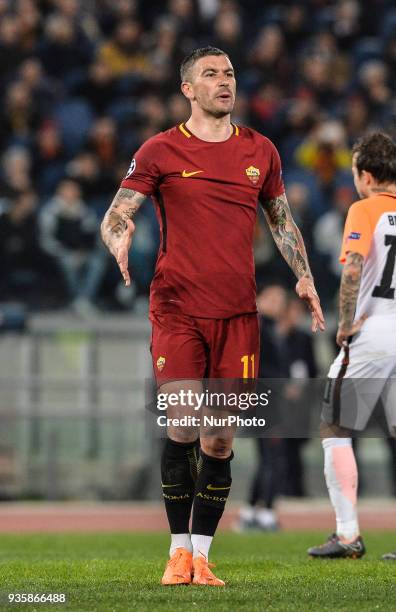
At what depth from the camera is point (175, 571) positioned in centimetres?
611

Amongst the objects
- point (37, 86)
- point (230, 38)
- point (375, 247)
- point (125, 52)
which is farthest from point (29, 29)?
point (375, 247)

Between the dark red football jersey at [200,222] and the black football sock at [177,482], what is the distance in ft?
2.16

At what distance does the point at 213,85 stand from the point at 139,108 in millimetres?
10756

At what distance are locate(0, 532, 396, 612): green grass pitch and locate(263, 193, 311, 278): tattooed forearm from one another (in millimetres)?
1630

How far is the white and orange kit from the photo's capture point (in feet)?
24.7

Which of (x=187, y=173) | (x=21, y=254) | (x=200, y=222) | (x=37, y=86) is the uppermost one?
(x=37, y=86)

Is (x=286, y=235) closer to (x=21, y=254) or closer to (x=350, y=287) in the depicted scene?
(x=350, y=287)

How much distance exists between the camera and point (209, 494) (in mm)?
6340

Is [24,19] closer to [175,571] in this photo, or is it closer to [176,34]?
[176,34]

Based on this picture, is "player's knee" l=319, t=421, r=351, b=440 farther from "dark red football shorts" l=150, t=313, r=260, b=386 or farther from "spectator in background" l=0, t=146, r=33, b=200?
"spectator in background" l=0, t=146, r=33, b=200

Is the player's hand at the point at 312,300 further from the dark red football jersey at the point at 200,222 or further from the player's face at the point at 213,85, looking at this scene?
the player's face at the point at 213,85

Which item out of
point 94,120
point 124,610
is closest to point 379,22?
point 94,120

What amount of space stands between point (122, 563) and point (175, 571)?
5.54 feet

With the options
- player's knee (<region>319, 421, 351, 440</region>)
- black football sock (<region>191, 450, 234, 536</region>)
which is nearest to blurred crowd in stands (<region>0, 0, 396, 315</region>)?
player's knee (<region>319, 421, 351, 440</region>)
